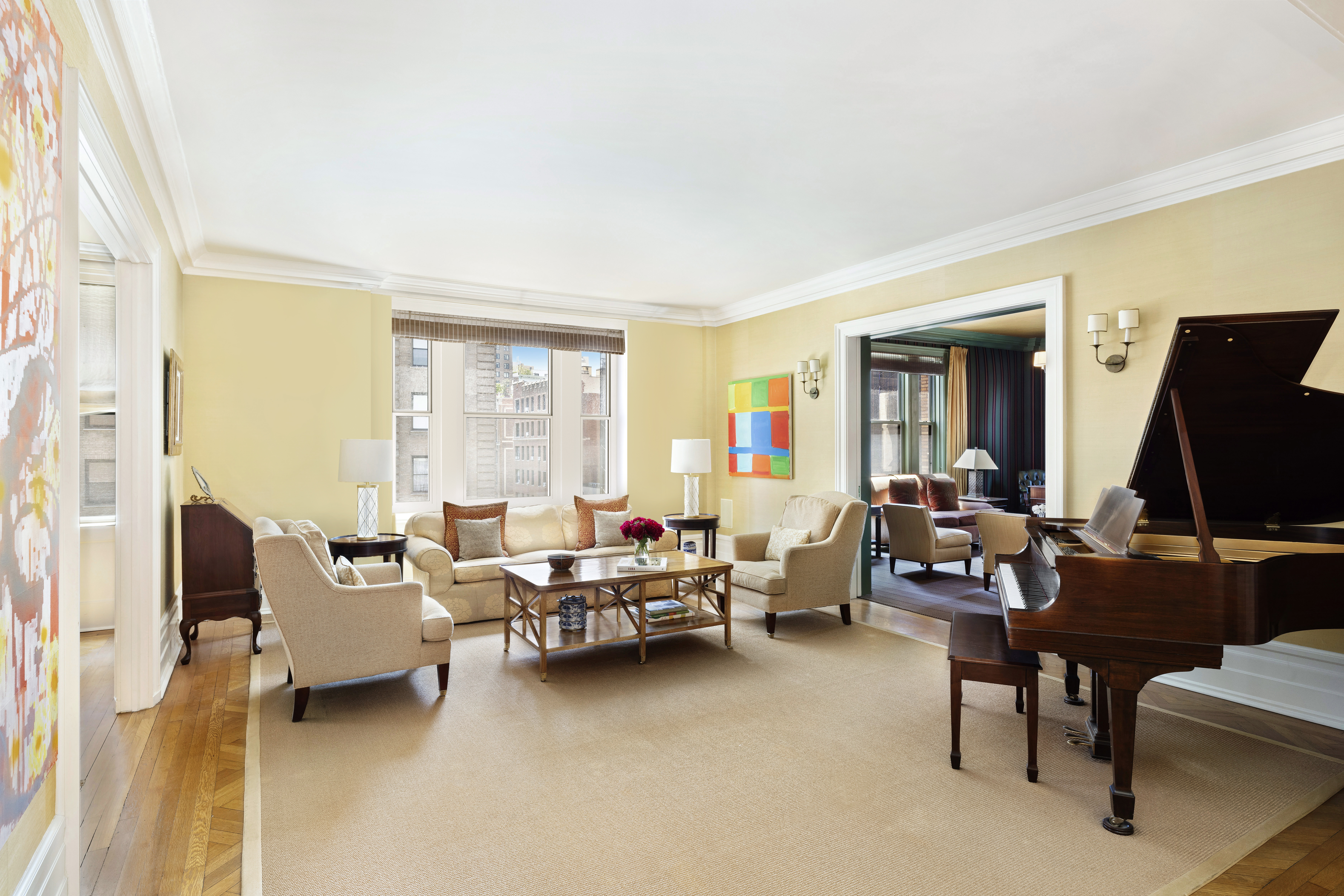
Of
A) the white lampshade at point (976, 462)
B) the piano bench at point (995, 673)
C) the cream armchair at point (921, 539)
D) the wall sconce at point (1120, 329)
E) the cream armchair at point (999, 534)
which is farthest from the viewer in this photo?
the white lampshade at point (976, 462)

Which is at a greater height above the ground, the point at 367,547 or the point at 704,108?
the point at 704,108

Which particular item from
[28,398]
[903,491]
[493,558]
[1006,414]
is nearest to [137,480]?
[28,398]

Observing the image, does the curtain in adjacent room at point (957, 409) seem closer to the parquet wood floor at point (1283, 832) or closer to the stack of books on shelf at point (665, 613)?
the parquet wood floor at point (1283, 832)

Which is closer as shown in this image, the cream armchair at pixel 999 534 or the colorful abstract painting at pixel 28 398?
the colorful abstract painting at pixel 28 398

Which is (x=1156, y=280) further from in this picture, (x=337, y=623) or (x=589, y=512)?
(x=337, y=623)

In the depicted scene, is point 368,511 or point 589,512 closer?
point 368,511

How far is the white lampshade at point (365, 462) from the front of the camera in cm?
500

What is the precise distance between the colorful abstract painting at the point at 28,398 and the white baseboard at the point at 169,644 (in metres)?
2.25

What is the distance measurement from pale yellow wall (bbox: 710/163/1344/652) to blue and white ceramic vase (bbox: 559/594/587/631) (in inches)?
119

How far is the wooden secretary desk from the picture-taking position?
420 cm

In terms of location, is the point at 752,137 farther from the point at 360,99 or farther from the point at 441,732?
the point at 441,732

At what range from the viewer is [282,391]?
548 cm

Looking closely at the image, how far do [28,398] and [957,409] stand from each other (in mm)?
9581

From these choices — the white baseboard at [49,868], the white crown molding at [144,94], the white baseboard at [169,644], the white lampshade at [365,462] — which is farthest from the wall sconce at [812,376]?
the white baseboard at [49,868]
